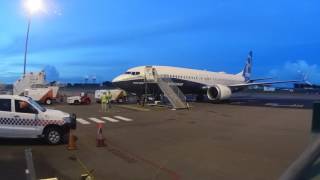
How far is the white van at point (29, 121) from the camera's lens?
15.2 m

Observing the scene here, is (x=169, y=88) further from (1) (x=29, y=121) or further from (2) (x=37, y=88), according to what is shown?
(1) (x=29, y=121)

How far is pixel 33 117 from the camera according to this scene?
610 inches

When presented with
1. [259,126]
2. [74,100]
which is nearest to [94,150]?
[259,126]

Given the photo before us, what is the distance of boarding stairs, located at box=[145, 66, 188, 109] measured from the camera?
38.9 m

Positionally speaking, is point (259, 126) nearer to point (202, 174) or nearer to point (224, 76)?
point (202, 174)

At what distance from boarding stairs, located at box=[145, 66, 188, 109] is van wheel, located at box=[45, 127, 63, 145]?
22.8 m

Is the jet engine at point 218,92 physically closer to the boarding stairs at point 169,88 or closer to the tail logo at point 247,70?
the boarding stairs at point 169,88

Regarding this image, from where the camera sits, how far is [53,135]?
15.8m

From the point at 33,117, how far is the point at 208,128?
31.7 feet

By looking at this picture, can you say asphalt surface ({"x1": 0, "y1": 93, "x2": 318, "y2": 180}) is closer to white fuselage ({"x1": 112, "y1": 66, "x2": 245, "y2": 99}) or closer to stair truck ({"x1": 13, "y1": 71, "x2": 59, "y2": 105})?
white fuselage ({"x1": 112, "y1": 66, "x2": 245, "y2": 99})

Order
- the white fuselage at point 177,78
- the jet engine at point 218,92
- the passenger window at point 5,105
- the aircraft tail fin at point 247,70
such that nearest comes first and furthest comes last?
the passenger window at point 5,105 < the white fuselage at point 177,78 < the jet engine at point 218,92 < the aircraft tail fin at point 247,70

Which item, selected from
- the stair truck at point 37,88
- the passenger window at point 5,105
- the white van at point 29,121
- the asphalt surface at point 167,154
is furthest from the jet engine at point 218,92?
the passenger window at point 5,105

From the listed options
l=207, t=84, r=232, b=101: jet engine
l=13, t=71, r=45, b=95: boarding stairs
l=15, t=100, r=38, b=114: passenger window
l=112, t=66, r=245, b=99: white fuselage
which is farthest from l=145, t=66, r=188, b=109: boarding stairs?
l=15, t=100, r=38, b=114: passenger window

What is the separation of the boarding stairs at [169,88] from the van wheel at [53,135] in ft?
74.8
